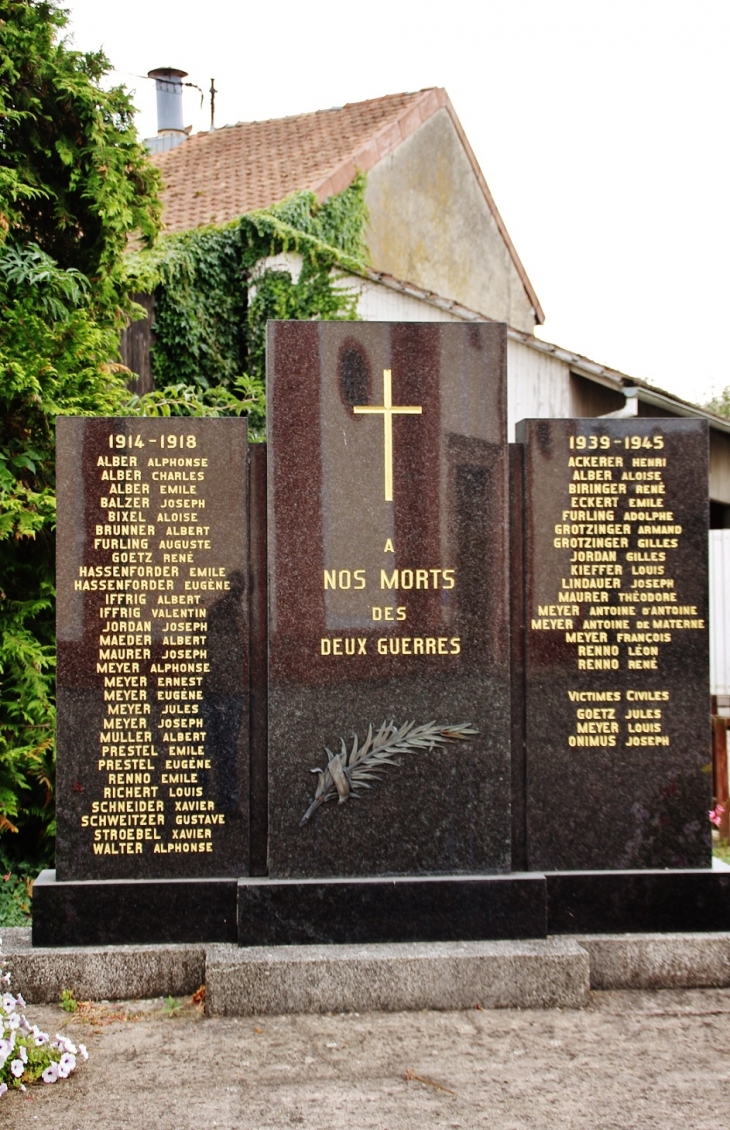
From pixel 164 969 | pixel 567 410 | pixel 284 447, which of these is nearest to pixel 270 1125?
pixel 164 969

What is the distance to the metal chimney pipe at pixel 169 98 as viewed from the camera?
835 inches

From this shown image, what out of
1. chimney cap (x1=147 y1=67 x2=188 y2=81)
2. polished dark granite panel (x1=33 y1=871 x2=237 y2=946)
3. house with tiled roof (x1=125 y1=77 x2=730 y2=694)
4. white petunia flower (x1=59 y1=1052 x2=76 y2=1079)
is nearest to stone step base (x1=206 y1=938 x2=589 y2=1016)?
polished dark granite panel (x1=33 y1=871 x2=237 y2=946)

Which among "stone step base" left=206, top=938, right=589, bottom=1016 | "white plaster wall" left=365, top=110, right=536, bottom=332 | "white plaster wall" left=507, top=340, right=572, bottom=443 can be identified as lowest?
"stone step base" left=206, top=938, right=589, bottom=1016

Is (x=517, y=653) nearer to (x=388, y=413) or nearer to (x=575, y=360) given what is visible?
(x=388, y=413)

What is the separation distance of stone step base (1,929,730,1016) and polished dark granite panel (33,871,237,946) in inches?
2.6

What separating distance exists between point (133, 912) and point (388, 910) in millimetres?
1026

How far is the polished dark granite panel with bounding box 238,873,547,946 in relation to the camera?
4184 millimetres

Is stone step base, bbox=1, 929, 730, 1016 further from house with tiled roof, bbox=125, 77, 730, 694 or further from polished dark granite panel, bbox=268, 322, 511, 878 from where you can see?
house with tiled roof, bbox=125, 77, 730, 694

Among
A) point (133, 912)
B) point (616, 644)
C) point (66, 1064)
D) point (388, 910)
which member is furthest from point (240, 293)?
point (66, 1064)

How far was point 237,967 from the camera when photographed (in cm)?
398

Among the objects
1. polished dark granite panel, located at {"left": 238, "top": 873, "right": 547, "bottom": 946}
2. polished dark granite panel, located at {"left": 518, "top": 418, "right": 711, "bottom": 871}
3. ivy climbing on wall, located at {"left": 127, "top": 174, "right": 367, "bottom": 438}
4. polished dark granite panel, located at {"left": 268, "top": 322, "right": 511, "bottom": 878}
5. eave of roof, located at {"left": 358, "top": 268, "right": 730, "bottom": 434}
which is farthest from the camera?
eave of roof, located at {"left": 358, "top": 268, "right": 730, "bottom": 434}

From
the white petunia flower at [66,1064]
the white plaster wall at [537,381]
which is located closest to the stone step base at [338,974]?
the white petunia flower at [66,1064]

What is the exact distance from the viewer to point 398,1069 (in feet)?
11.6

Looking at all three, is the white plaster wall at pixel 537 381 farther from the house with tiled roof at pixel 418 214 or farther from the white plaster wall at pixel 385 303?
the white plaster wall at pixel 385 303
